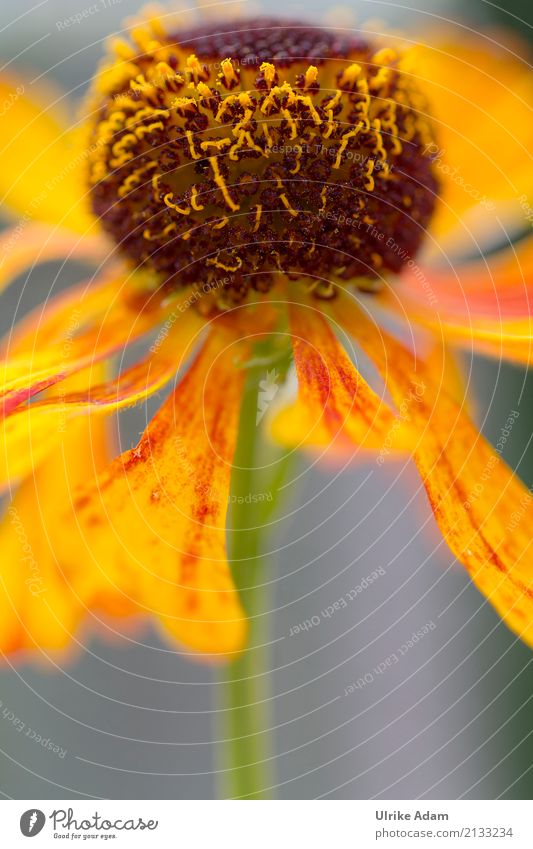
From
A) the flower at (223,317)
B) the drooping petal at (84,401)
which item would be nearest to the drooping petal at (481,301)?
the flower at (223,317)

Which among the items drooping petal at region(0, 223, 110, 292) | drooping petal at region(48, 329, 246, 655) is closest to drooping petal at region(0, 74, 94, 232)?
drooping petal at region(0, 223, 110, 292)

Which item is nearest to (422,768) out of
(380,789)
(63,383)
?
(380,789)

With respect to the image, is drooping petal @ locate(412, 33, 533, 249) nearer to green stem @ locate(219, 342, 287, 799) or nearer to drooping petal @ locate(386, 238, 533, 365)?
drooping petal @ locate(386, 238, 533, 365)

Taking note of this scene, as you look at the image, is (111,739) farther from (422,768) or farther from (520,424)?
(520,424)

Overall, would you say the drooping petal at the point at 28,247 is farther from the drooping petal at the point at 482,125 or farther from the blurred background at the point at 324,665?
the drooping petal at the point at 482,125

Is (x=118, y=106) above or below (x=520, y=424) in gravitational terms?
above

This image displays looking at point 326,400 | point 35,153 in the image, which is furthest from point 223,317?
point 35,153
